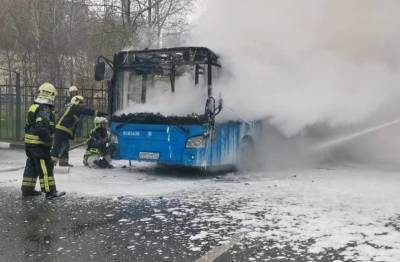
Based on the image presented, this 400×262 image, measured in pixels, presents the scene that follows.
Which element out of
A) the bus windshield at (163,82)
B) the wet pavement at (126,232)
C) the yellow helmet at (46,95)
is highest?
the bus windshield at (163,82)

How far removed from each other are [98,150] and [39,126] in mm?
3389

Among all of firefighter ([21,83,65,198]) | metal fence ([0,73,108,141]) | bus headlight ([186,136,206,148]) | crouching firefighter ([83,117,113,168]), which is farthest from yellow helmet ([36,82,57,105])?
metal fence ([0,73,108,141])

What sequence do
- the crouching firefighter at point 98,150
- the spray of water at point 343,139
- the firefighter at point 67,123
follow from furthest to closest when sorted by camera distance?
the spray of water at point 343,139 → the crouching firefighter at point 98,150 → the firefighter at point 67,123

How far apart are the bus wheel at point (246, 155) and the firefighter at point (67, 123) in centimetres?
299

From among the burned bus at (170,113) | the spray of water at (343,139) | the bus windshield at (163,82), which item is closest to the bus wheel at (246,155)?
the burned bus at (170,113)

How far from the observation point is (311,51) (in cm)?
1023

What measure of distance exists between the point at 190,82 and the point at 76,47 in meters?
12.7

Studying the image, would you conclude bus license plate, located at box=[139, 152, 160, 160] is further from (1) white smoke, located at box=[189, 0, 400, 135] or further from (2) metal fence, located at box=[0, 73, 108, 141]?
(2) metal fence, located at box=[0, 73, 108, 141]

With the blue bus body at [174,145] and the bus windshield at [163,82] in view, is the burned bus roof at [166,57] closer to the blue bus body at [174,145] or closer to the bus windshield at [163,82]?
the bus windshield at [163,82]

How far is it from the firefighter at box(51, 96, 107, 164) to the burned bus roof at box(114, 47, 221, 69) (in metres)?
1.11

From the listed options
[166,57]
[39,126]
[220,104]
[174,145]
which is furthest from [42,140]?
[220,104]

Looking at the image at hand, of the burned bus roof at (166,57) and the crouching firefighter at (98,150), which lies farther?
the crouching firefighter at (98,150)

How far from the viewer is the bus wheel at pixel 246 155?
33.2 ft

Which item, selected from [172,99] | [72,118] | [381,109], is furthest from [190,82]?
[381,109]
